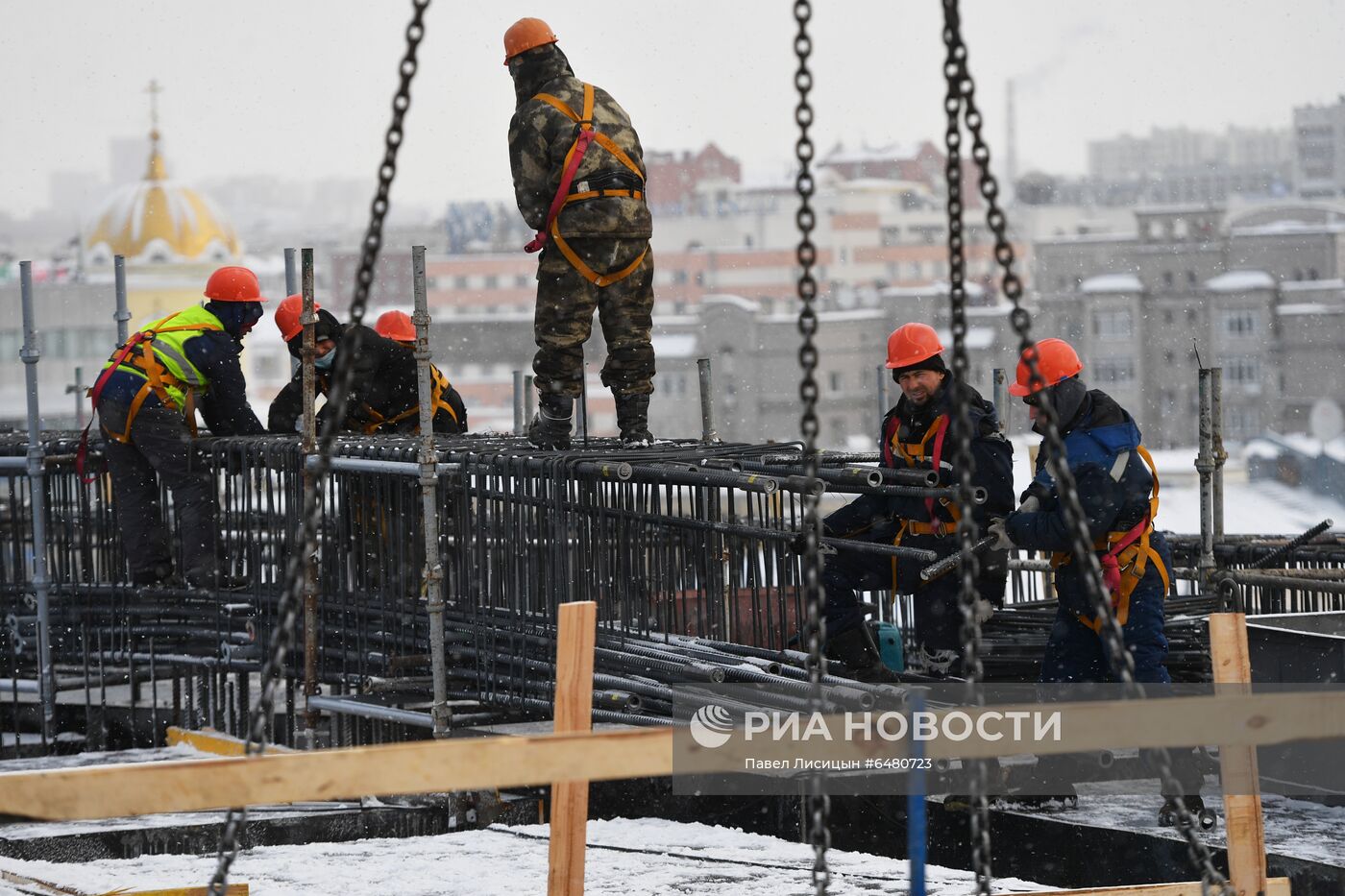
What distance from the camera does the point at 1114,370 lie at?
99438 millimetres

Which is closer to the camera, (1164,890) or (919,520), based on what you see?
(1164,890)

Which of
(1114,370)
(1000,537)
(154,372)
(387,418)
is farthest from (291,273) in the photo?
(1114,370)

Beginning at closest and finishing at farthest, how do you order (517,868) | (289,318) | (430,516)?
(517,868)
(430,516)
(289,318)

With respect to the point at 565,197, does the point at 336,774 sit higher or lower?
lower

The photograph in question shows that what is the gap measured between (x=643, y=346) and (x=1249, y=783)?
4249 millimetres

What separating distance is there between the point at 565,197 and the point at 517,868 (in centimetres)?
311

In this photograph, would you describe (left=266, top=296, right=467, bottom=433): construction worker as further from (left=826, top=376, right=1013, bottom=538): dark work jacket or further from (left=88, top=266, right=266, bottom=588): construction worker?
(left=826, top=376, right=1013, bottom=538): dark work jacket

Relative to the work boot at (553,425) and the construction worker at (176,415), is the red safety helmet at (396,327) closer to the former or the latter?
the construction worker at (176,415)

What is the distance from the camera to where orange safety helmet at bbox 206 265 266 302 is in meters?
8.96

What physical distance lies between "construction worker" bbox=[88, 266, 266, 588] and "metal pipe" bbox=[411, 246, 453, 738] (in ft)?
4.90

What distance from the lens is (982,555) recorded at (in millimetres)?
6949

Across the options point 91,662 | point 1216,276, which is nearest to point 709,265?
point 1216,276

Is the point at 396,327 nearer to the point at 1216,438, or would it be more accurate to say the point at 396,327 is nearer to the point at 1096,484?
the point at 1216,438

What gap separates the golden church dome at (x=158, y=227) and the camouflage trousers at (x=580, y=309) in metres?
102
